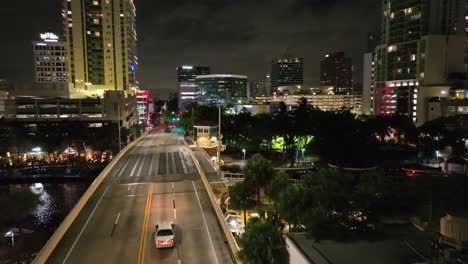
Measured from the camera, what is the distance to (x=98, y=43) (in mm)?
129500

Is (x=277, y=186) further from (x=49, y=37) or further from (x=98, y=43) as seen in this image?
(x=49, y=37)

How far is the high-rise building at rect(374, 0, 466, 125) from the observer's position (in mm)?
Answer: 96188

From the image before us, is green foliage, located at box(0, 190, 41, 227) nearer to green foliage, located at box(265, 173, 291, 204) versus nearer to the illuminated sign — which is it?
green foliage, located at box(265, 173, 291, 204)

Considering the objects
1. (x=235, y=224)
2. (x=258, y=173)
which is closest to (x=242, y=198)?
(x=258, y=173)

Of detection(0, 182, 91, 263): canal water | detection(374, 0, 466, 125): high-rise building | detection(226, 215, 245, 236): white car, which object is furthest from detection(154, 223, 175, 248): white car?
detection(374, 0, 466, 125): high-rise building

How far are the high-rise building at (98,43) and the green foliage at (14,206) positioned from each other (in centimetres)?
10246

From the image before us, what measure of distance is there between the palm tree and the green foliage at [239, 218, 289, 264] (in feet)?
33.1

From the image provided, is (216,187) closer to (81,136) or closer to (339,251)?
(339,251)

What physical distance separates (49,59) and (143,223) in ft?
507

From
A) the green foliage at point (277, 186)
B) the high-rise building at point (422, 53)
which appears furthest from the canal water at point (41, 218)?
the high-rise building at point (422, 53)

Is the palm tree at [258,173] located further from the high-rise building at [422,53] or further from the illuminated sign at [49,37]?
the illuminated sign at [49,37]

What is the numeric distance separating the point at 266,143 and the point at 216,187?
1383 inches

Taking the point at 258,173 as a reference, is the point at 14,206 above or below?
below

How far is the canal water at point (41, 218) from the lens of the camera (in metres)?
30.2
